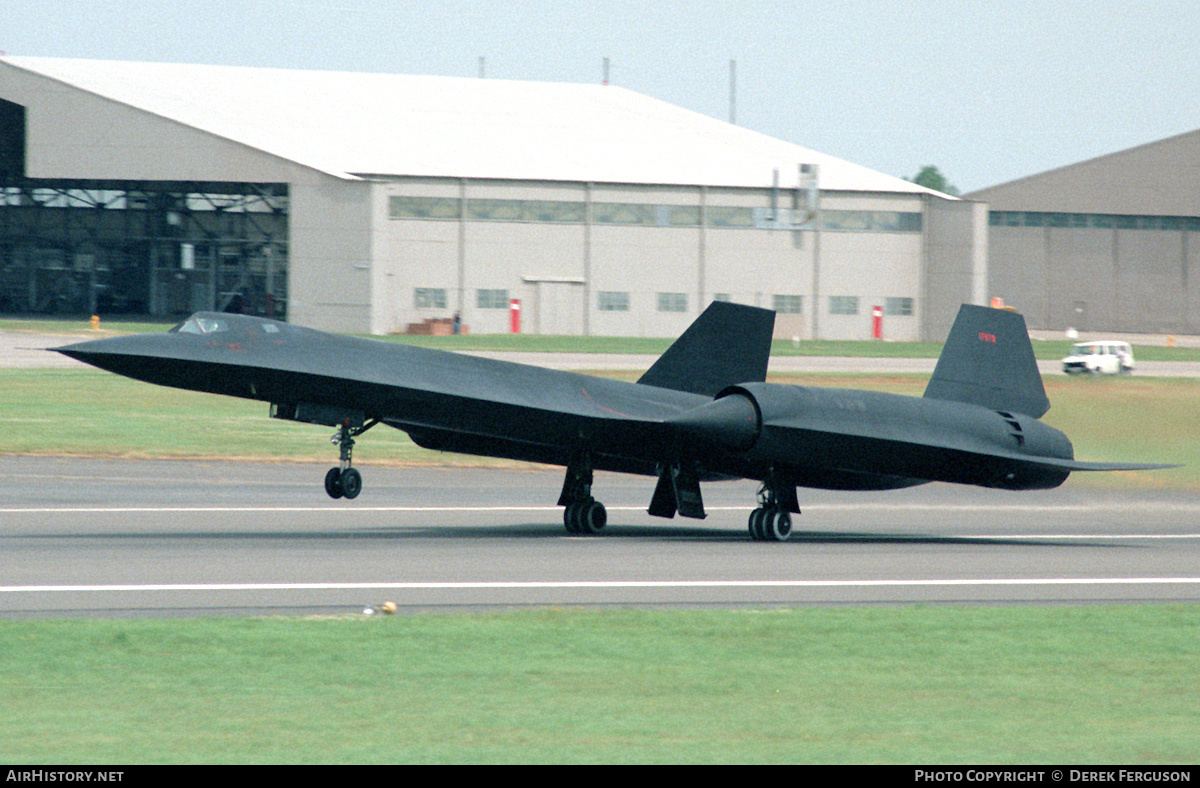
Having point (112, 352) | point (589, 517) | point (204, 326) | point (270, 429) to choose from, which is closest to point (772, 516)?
point (589, 517)

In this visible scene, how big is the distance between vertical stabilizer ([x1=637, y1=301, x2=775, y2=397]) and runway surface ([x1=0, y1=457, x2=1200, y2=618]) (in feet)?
6.91

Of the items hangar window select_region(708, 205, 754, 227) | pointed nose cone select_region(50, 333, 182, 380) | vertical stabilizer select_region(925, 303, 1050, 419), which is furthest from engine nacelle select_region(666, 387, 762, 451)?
hangar window select_region(708, 205, 754, 227)

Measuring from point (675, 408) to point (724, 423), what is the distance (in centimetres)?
111

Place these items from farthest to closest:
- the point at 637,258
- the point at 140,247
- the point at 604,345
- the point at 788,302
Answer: the point at 140,247
the point at 788,302
the point at 637,258
the point at 604,345

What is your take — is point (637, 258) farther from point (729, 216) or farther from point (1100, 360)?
point (1100, 360)

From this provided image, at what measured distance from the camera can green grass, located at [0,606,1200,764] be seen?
7.37 m

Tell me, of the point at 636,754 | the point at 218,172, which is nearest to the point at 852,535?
the point at 636,754

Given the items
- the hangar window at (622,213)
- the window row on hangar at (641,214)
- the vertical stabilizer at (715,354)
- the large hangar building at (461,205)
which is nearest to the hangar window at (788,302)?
the large hangar building at (461,205)

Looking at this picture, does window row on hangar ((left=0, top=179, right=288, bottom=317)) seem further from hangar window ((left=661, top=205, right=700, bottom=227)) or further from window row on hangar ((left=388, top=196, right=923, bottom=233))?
hangar window ((left=661, top=205, right=700, bottom=227))

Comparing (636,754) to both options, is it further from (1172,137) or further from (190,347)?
(1172,137)

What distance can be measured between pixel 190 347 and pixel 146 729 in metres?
9.09

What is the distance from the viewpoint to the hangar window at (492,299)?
6769cm

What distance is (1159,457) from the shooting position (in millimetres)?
24875

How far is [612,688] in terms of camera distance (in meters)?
8.90
